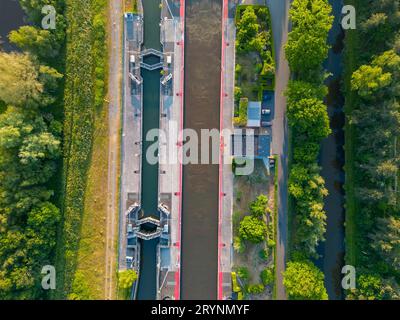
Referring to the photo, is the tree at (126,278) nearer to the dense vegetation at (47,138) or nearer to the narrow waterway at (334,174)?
the dense vegetation at (47,138)

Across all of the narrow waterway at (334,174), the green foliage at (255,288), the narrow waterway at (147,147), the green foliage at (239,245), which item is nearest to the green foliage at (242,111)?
the narrow waterway at (147,147)

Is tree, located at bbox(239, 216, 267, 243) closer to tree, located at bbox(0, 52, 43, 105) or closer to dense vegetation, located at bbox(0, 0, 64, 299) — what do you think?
dense vegetation, located at bbox(0, 0, 64, 299)

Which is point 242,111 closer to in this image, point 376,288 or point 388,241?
point 388,241

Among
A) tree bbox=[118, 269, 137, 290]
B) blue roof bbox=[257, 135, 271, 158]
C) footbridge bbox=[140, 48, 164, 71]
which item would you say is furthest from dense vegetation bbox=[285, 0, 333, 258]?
tree bbox=[118, 269, 137, 290]

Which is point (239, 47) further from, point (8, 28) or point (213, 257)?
point (8, 28)

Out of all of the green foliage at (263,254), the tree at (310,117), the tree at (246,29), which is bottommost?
the green foliage at (263,254)

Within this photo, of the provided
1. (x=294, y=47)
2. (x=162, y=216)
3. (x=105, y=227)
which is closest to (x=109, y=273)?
(x=105, y=227)

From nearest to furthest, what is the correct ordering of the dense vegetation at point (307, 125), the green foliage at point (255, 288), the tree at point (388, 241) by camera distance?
the dense vegetation at point (307, 125) < the tree at point (388, 241) < the green foliage at point (255, 288)
